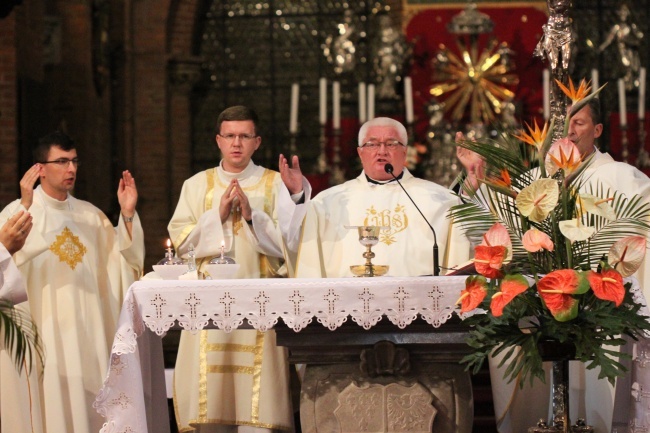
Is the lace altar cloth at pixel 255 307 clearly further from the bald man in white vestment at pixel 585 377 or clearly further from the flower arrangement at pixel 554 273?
the bald man in white vestment at pixel 585 377

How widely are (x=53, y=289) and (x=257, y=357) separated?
1227mm

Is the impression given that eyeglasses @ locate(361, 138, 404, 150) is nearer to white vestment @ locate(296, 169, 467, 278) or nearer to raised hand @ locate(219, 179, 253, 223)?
white vestment @ locate(296, 169, 467, 278)

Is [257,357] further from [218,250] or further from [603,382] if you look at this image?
[603,382]

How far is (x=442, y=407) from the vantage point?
5.79 meters

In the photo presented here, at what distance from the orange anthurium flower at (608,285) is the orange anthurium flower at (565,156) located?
1.44ft

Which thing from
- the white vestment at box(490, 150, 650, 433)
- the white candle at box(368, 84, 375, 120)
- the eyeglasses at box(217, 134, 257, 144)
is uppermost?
the white candle at box(368, 84, 375, 120)

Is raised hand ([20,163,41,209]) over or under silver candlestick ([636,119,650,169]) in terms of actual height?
under

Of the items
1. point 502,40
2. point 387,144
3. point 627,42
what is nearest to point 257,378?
point 387,144

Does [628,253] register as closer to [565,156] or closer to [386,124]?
[565,156]

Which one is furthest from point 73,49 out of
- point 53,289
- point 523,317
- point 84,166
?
point 523,317

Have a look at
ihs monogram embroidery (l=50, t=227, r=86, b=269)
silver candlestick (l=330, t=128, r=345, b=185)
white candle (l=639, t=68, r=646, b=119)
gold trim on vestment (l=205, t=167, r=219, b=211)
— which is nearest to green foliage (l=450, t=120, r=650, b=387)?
gold trim on vestment (l=205, t=167, r=219, b=211)

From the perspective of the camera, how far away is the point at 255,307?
5.54 meters

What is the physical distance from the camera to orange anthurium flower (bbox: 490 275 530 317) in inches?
196

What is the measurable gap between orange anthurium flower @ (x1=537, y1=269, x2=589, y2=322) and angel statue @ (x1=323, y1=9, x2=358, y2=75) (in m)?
6.77
